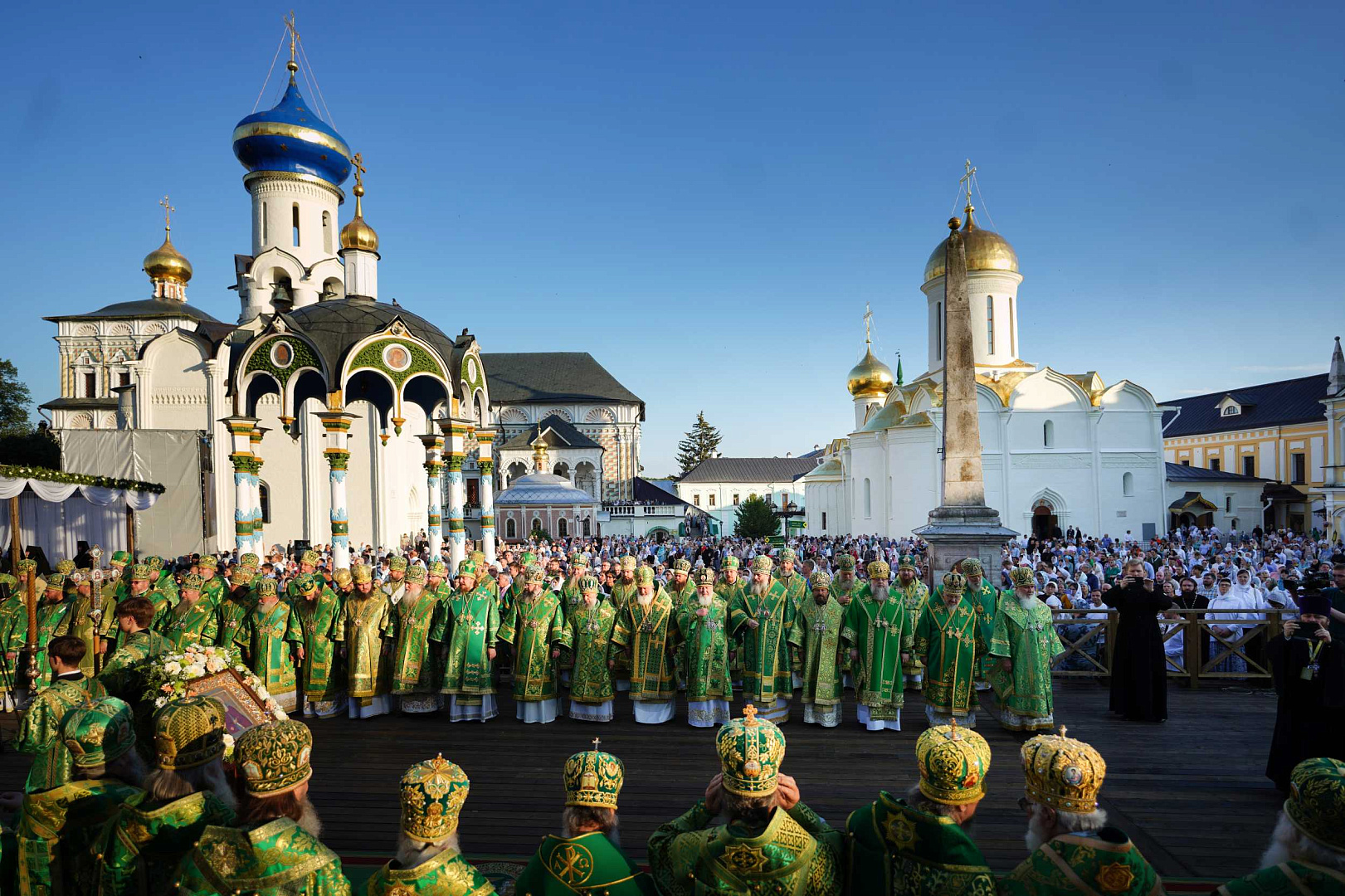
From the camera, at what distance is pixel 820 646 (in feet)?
22.9

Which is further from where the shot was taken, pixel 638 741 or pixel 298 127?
pixel 298 127

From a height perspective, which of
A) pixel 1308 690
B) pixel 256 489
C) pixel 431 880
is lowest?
pixel 1308 690

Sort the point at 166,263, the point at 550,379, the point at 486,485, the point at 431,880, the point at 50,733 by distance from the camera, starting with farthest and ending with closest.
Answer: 1. the point at 550,379
2. the point at 166,263
3. the point at 486,485
4. the point at 50,733
5. the point at 431,880

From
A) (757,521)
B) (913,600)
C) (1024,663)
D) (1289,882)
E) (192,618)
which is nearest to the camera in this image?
(1289,882)

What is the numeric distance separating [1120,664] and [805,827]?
5.94 meters

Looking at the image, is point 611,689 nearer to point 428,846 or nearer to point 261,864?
point 428,846

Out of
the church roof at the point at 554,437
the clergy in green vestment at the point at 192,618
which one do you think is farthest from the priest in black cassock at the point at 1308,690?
the church roof at the point at 554,437

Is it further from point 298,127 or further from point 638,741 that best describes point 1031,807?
point 298,127

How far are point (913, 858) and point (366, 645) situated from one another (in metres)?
6.36

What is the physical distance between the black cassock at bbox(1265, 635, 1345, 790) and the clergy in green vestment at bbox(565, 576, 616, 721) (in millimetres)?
5317

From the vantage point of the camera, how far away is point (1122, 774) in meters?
5.57

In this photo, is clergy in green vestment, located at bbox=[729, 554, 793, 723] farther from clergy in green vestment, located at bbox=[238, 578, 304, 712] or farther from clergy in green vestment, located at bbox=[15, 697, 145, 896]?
clergy in green vestment, located at bbox=[15, 697, 145, 896]

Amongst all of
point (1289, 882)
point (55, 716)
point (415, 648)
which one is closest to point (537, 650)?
point (415, 648)

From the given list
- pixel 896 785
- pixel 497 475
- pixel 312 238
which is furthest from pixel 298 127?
pixel 896 785
